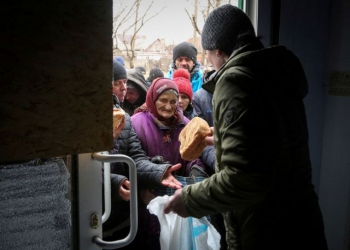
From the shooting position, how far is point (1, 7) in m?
1.02

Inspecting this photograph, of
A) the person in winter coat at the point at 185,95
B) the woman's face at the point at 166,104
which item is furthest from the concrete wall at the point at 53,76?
the person in winter coat at the point at 185,95

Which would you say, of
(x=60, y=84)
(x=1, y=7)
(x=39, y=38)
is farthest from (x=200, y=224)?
(x=1, y=7)

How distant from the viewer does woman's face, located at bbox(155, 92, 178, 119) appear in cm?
273

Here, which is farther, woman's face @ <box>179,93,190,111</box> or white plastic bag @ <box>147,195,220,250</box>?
woman's face @ <box>179,93,190,111</box>

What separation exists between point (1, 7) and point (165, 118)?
5.88ft

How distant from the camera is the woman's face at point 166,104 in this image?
273 cm

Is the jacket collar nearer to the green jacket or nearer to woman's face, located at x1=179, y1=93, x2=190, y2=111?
the green jacket

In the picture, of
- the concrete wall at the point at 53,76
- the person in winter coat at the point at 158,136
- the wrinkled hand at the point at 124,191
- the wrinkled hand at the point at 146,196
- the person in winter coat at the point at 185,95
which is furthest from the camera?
the person in winter coat at the point at 185,95

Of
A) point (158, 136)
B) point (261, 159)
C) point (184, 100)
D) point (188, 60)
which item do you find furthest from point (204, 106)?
point (261, 159)

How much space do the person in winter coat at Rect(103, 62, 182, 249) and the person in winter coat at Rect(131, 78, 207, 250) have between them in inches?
3.3

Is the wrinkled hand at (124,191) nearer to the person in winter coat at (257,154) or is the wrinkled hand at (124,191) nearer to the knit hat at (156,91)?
the person in winter coat at (257,154)

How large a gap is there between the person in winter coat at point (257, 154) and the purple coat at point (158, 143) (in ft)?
3.14

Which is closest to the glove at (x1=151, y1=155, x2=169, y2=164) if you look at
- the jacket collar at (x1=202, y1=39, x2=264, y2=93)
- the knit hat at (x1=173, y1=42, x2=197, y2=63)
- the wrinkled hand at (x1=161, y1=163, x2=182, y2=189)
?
the wrinkled hand at (x1=161, y1=163, x2=182, y2=189)

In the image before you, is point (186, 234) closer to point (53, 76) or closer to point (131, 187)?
point (131, 187)
